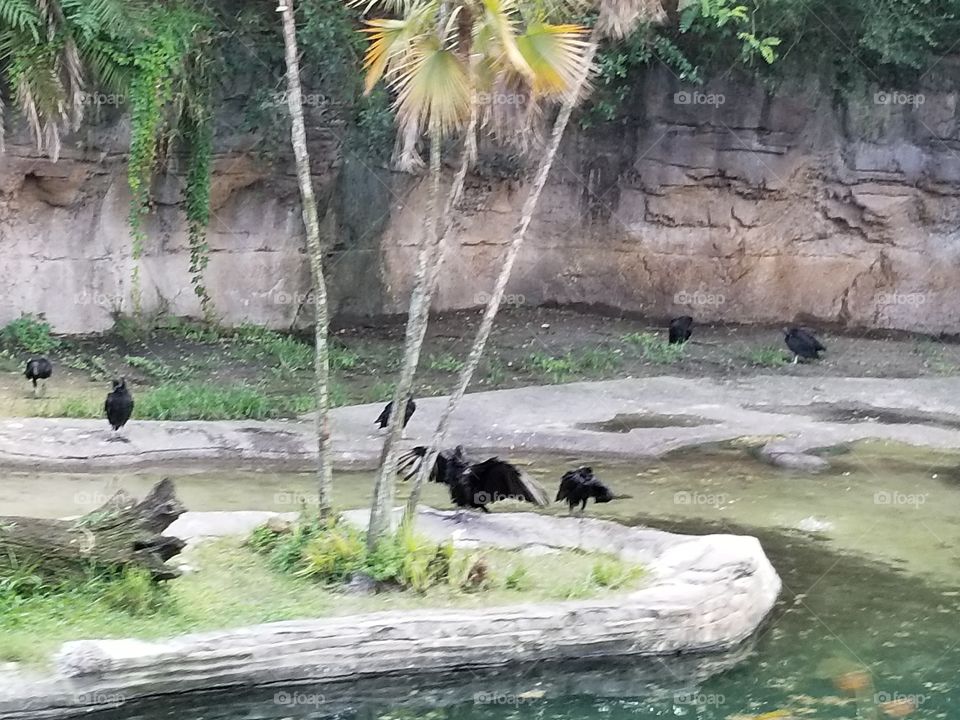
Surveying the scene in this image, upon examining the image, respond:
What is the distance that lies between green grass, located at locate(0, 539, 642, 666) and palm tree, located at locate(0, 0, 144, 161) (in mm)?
7476

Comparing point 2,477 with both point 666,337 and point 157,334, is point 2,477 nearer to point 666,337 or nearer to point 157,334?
point 157,334

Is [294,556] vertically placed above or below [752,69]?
below

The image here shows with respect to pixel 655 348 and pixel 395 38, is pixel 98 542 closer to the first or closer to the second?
pixel 395 38

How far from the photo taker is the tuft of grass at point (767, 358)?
52.2 feet

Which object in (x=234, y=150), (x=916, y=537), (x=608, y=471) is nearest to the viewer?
(x=916, y=537)

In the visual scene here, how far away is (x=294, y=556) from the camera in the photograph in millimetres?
7496

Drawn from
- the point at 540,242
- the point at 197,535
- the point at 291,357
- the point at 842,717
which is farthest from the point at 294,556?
the point at 540,242

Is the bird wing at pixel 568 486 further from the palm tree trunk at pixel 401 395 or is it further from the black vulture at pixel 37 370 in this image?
the black vulture at pixel 37 370

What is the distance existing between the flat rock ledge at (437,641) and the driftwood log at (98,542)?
2.53 feet

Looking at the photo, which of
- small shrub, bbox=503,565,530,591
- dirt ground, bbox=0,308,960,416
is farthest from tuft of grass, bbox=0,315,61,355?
small shrub, bbox=503,565,530,591

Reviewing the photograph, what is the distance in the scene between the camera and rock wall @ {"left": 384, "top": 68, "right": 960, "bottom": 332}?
18.0 meters

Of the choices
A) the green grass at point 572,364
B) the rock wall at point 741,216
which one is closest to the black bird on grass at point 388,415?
the green grass at point 572,364

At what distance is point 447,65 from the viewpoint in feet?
22.3

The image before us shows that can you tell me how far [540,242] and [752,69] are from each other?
3877 mm
